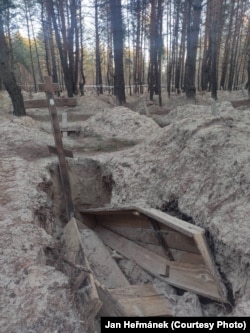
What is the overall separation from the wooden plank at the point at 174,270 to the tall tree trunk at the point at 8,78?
6952mm

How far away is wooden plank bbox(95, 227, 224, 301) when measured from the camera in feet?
12.6

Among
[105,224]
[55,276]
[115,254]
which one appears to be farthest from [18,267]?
[105,224]

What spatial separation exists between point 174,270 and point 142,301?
2.31 feet

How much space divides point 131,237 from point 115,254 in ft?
1.35

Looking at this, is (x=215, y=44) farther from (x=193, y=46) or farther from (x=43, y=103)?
(x=43, y=103)

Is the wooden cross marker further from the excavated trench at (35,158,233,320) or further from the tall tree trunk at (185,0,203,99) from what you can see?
the tall tree trunk at (185,0,203,99)

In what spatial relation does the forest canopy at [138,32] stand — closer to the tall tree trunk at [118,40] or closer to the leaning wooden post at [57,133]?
the tall tree trunk at [118,40]

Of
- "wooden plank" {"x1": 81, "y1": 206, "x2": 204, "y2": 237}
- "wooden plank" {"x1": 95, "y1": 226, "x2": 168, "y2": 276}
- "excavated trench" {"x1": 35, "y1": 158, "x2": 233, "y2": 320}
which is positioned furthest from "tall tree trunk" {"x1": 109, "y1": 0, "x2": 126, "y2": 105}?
"wooden plank" {"x1": 95, "y1": 226, "x2": 168, "y2": 276}

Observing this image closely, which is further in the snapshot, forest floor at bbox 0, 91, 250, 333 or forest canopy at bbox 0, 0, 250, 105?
forest canopy at bbox 0, 0, 250, 105

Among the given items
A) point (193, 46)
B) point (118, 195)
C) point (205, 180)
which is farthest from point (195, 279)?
point (193, 46)

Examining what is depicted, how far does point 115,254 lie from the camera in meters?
5.39

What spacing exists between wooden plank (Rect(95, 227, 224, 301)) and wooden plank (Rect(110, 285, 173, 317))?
0.32 meters

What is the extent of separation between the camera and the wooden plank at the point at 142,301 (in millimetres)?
3654

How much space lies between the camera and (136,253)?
509 centimetres
